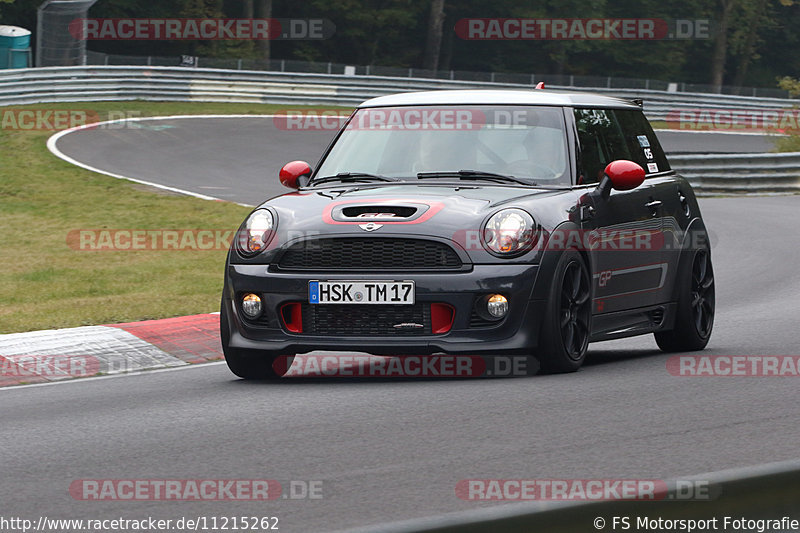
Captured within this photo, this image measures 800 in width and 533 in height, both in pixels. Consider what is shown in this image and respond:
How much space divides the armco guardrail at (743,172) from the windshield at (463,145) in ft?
60.2

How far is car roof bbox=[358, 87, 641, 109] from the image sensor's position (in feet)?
28.5

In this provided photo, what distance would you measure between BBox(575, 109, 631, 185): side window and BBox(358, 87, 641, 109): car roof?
0.09 metres

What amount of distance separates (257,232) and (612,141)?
2556 mm

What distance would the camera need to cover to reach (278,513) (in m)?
4.83

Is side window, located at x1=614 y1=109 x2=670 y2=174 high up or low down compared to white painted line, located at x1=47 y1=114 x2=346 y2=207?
up

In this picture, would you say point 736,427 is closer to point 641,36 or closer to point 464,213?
point 464,213

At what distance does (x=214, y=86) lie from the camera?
143 ft

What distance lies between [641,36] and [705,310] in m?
68.8

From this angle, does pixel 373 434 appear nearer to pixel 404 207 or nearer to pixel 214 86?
pixel 404 207

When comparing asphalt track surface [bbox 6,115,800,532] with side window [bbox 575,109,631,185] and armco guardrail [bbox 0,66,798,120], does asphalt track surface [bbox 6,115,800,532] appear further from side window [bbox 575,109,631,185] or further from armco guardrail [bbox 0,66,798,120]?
armco guardrail [bbox 0,66,798,120]

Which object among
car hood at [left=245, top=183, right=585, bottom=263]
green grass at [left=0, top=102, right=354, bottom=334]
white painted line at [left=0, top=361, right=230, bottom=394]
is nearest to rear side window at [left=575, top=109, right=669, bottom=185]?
car hood at [left=245, top=183, right=585, bottom=263]

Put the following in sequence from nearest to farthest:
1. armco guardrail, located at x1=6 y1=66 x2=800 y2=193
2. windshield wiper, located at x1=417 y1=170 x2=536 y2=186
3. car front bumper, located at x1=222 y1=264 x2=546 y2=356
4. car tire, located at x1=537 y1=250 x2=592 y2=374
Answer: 1. car front bumper, located at x1=222 y1=264 x2=546 y2=356
2. car tire, located at x1=537 y1=250 x2=592 y2=374
3. windshield wiper, located at x1=417 y1=170 x2=536 y2=186
4. armco guardrail, located at x1=6 y1=66 x2=800 y2=193

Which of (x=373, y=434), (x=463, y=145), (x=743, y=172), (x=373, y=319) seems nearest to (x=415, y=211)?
(x=373, y=319)

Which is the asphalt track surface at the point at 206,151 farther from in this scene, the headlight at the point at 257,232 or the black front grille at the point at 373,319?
the black front grille at the point at 373,319
